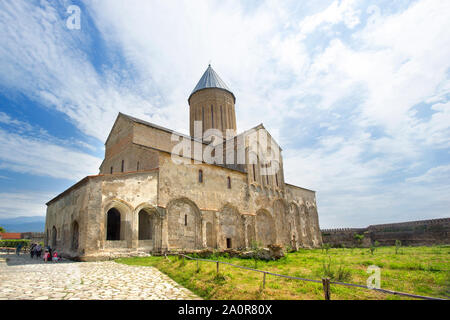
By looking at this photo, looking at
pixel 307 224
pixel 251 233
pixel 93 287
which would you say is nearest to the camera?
pixel 93 287

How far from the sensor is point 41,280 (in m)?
6.87

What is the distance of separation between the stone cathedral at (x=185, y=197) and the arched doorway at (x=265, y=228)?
9 centimetres

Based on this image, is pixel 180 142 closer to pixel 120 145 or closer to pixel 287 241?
pixel 120 145

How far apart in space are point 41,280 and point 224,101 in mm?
22729

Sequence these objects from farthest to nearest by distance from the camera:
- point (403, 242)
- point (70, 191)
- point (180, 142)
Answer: point (403, 242) → point (180, 142) → point (70, 191)

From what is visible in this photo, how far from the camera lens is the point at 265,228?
835 inches

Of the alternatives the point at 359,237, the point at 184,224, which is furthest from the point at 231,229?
the point at 359,237

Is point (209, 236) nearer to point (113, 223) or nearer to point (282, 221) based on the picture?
point (113, 223)

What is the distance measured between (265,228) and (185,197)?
874 centimetres

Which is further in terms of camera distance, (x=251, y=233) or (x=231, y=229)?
(x=251, y=233)

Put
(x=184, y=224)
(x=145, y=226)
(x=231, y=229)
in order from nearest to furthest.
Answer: (x=184, y=224) < (x=145, y=226) < (x=231, y=229)

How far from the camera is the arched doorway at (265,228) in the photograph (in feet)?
67.4

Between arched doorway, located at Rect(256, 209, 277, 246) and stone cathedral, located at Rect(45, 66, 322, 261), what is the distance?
0.09 meters
